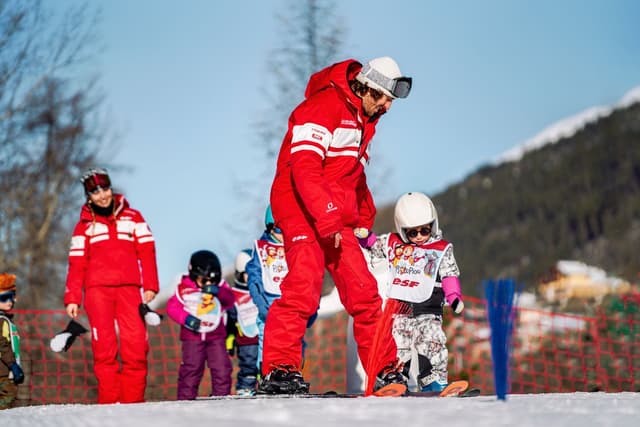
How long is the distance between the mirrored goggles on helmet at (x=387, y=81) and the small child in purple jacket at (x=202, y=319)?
3.03 meters

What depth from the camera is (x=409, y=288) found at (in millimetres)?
5438

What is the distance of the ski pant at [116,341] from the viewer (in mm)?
6094

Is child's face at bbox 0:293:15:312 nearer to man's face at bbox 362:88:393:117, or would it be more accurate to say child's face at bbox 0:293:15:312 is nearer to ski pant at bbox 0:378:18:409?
ski pant at bbox 0:378:18:409

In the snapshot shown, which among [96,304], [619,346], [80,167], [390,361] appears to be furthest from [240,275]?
[80,167]

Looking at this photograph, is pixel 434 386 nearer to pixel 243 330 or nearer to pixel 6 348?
pixel 243 330

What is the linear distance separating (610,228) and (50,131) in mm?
34237

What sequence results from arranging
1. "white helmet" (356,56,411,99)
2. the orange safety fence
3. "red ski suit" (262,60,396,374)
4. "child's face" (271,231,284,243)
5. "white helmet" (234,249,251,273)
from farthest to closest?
the orange safety fence, "white helmet" (234,249,251,273), "child's face" (271,231,284,243), "white helmet" (356,56,411,99), "red ski suit" (262,60,396,374)

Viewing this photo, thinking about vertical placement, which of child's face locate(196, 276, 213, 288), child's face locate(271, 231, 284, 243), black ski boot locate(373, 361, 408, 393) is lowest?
black ski boot locate(373, 361, 408, 393)

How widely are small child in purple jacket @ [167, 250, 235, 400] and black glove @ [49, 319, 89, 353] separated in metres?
0.88

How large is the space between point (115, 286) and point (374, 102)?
250 centimetres

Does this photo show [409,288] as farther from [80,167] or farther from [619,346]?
[80,167]

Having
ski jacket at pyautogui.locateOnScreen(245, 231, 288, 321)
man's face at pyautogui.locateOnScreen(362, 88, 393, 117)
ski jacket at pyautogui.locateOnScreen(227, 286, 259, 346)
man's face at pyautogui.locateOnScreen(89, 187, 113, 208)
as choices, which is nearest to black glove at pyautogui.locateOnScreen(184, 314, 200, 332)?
ski jacket at pyautogui.locateOnScreen(227, 286, 259, 346)

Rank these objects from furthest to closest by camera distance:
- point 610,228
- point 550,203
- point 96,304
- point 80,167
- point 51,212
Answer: point 550,203, point 610,228, point 80,167, point 51,212, point 96,304

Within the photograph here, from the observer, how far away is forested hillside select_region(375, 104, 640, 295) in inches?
1859
